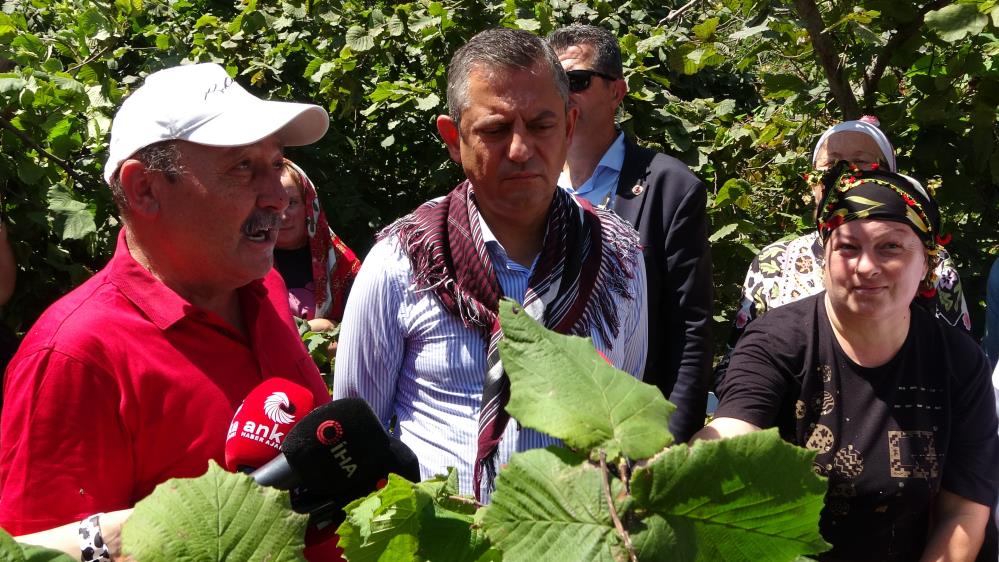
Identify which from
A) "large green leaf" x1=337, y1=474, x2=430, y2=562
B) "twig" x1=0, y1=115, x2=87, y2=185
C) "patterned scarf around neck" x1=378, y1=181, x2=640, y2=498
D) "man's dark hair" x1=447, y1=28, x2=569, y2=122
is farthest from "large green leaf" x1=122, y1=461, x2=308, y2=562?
"twig" x1=0, y1=115, x2=87, y2=185

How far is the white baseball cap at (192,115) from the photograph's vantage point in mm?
1778

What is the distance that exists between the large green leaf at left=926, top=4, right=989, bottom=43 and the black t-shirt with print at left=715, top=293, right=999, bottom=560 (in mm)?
1068

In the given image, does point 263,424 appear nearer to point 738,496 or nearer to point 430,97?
point 738,496

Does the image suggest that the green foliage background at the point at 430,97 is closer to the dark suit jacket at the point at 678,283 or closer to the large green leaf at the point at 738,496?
the dark suit jacket at the point at 678,283

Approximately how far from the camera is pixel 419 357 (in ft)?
7.63

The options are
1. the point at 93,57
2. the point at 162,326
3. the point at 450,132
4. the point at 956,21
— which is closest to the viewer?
the point at 162,326

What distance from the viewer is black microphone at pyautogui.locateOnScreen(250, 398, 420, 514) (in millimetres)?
1184

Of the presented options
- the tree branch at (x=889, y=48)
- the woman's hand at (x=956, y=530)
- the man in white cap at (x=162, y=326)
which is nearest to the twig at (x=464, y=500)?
the man in white cap at (x=162, y=326)

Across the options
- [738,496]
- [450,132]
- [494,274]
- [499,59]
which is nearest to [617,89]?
[450,132]

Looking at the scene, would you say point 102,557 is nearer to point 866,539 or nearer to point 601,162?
point 866,539

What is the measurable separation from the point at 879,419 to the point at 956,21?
4.75ft

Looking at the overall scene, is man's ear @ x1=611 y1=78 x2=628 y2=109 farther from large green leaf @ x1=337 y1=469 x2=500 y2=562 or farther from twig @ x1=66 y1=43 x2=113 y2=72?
large green leaf @ x1=337 y1=469 x2=500 y2=562

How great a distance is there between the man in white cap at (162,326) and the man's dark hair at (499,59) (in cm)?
42

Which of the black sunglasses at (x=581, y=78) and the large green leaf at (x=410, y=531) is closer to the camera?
the large green leaf at (x=410, y=531)
